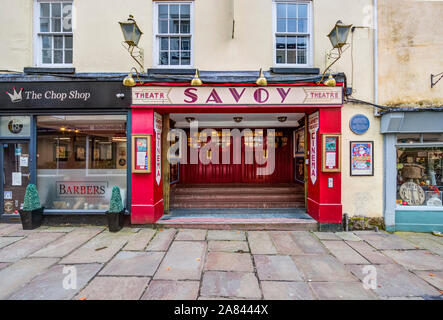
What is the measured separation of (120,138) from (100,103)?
3.53 ft

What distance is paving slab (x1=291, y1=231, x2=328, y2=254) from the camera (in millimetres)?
4492

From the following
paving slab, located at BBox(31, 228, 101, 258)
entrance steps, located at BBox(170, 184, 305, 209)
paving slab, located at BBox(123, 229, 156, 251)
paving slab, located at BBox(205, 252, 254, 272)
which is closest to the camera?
paving slab, located at BBox(205, 252, 254, 272)

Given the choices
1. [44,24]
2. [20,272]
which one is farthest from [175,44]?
[20,272]

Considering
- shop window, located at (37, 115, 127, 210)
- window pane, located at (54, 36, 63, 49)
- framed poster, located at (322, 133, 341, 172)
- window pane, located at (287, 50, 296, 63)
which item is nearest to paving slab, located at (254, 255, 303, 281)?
framed poster, located at (322, 133, 341, 172)

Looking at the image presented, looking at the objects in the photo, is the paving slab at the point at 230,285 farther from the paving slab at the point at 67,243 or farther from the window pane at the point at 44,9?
the window pane at the point at 44,9

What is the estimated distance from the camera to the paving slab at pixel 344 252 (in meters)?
4.04

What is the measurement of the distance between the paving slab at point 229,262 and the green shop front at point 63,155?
10.4 ft

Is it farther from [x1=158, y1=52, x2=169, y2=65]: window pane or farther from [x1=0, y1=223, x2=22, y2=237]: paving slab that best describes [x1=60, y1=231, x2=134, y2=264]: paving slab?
[x1=158, y1=52, x2=169, y2=65]: window pane

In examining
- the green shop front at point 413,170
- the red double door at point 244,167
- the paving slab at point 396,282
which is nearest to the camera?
the paving slab at point 396,282

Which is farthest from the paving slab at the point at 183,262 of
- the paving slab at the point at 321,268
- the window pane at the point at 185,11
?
the window pane at the point at 185,11

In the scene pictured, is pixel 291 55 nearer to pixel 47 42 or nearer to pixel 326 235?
pixel 326 235

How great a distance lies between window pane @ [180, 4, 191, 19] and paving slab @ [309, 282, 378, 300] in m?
7.23

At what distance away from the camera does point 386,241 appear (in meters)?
5.00
